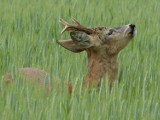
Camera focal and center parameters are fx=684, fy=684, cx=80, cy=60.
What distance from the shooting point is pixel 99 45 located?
A: 596 cm

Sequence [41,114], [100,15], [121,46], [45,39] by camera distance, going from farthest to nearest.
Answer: [100,15]
[45,39]
[121,46]
[41,114]

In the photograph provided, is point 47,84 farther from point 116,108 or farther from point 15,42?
point 15,42

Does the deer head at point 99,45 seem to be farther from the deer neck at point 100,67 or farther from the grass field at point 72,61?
the grass field at point 72,61

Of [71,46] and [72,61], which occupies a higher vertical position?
[71,46]

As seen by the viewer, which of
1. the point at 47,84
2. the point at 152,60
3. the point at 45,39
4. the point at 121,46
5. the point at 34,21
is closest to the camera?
the point at 47,84

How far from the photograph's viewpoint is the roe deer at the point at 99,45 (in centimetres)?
577

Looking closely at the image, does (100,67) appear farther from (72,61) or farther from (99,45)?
(72,61)

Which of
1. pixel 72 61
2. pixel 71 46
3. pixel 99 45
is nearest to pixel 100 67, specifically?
pixel 99 45

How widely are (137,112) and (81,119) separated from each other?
1.56 ft

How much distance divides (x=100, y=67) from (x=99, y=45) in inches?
8.3

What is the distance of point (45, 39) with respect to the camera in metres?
7.80

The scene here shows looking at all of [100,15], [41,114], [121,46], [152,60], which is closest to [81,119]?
[41,114]

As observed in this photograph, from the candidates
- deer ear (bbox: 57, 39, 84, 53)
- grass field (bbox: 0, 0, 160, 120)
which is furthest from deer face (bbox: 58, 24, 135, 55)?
grass field (bbox: 0, 0, 160, 120)

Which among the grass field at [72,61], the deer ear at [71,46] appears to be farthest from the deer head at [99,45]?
the grass field at [72,61]
